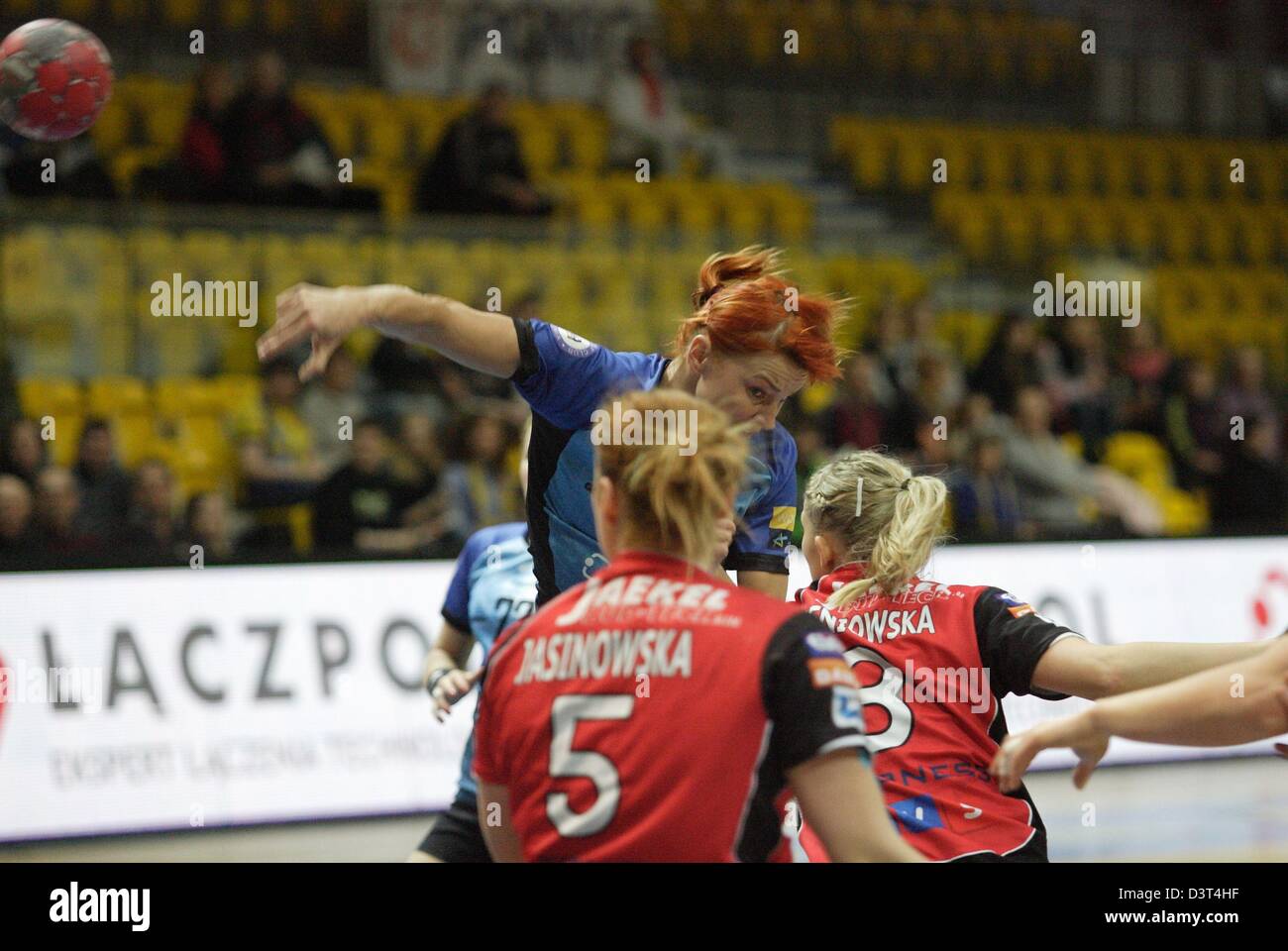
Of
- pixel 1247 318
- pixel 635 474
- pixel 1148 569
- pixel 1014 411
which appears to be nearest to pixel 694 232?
pixel 1014 411

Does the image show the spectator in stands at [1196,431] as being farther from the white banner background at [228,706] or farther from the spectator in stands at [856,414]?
the white banner background at [228,706]

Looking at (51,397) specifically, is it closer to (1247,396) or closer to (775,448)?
(775,448)

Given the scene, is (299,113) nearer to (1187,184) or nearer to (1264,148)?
(1187,184)

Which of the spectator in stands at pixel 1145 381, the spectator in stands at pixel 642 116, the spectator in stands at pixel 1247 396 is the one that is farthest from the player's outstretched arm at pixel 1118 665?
the spectator in stands at pixel 642 116

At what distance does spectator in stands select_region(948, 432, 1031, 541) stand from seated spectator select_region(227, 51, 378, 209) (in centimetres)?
479

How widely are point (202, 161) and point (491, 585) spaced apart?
686 cm

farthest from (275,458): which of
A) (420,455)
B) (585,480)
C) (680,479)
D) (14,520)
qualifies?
(680,479)

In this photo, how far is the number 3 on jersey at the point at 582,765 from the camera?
2.58 m

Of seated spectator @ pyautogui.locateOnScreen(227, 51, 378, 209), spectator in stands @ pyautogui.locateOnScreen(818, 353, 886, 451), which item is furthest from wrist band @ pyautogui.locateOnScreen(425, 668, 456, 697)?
seated spectator @ pyautogui.locateOnScreen(227, 51, 378, 209)

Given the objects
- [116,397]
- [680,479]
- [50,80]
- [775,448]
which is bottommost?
[116,397]

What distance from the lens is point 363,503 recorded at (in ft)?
31.0

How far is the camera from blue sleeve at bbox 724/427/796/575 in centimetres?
398

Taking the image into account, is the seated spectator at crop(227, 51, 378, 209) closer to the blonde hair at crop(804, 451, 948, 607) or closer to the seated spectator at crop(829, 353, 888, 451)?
the seated spectator at crop(829, 353, 888, 451)
